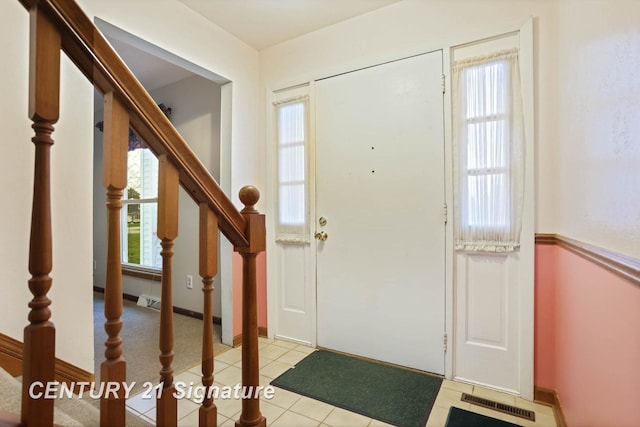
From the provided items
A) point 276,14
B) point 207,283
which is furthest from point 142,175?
point 207,283

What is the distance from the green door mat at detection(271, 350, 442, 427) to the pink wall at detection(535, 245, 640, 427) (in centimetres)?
65

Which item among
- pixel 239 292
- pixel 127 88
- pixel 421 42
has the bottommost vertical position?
pixel 239 292

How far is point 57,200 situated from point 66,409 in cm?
110

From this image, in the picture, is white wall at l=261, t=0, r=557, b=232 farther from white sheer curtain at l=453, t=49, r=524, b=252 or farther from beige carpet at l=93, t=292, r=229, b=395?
beige carpet at l=93, t=292, r=229, b=395

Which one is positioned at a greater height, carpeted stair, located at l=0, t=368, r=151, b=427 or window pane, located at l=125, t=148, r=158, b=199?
window pane, located at l=125, t=148, r=158, b=199

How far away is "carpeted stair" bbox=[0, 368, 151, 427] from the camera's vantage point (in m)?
0.81

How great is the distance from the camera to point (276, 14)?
2291 mm

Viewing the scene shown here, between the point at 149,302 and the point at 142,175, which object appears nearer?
the point at 149,302

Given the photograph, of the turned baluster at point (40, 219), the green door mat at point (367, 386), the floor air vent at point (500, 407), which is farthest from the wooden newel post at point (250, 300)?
the floor air vent at point (500, 407)

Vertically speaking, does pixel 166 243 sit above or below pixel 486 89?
below

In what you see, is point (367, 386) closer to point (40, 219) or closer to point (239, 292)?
point (239, 292)

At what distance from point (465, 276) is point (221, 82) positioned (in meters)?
2.32

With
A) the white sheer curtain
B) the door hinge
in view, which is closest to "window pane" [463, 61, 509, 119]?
the white sheer curtain

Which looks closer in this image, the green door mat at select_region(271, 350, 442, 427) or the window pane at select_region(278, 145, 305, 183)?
the green door mat at select_region(271, 350, 442, 427)
